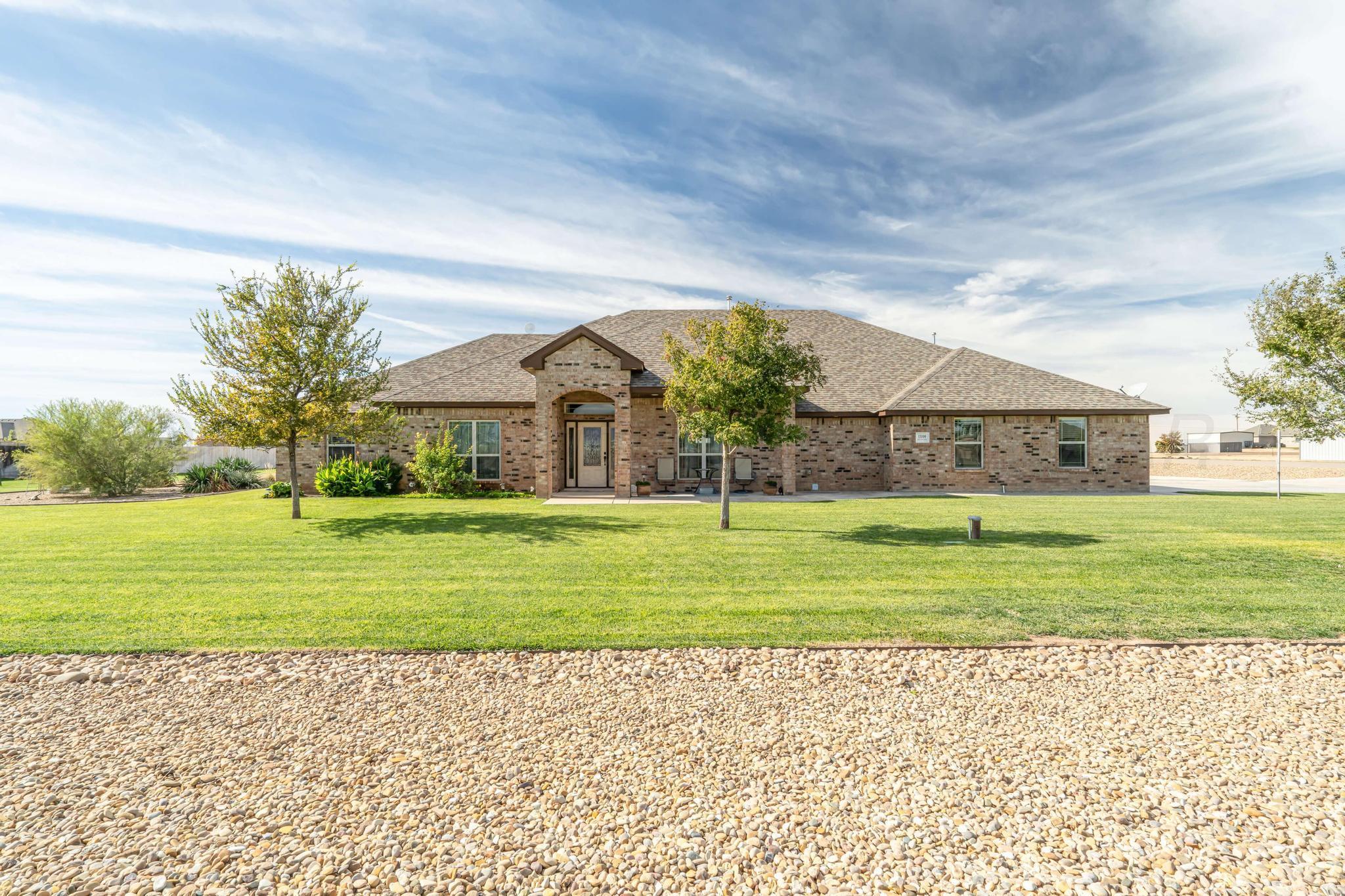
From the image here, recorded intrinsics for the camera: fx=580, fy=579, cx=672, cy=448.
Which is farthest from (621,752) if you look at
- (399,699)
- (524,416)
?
(524,416)

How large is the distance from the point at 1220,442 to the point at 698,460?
2689 inches

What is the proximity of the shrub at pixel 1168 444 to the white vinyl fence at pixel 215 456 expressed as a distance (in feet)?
216

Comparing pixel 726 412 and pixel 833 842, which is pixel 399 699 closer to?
pixel 833 842

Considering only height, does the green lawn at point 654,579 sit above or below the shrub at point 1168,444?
below

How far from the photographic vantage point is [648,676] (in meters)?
5.09

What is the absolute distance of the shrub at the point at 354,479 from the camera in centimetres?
1852

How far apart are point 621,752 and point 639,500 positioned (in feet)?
44.8

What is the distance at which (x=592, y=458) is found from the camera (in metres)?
20.8

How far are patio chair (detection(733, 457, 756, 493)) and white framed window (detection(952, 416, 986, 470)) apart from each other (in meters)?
7.04

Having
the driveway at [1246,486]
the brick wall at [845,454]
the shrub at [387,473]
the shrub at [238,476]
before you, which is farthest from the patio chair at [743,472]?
the shrub at [238,476]

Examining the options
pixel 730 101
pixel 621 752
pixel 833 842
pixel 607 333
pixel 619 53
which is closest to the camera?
pixel 833 842

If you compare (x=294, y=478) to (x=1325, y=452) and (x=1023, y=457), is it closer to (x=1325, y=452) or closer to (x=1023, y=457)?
(x=1023, y=457)

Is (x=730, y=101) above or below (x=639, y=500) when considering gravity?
above

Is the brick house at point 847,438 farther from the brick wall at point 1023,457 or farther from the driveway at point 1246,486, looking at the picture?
the driveway at point 1246,486
